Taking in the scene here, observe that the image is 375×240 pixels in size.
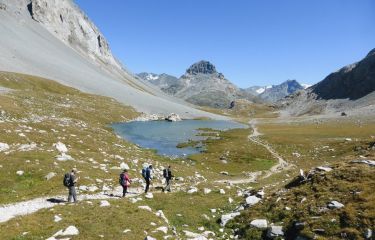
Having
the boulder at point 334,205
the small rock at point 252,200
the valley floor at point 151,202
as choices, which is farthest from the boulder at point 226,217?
the boulder at point 334,205

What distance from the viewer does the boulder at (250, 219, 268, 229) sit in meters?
23.1

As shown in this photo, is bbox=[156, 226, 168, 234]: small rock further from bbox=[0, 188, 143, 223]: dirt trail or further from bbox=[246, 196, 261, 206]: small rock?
bbox=[0, 188, 143, 223]: dirt trail

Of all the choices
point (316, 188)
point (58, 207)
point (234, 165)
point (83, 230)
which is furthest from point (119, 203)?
point (234, 165)

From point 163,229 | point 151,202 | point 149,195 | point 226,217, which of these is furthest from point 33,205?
point 226,217

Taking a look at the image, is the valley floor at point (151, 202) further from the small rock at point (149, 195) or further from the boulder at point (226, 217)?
the small rock at point (149, 195)

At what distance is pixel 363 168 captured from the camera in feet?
84.9

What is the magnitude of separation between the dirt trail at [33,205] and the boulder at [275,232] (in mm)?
15597

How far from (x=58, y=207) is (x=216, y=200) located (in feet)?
41.5

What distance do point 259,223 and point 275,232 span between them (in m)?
1.72

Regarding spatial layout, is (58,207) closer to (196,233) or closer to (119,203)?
(119,203)

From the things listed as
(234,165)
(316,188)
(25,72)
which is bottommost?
(234,165)

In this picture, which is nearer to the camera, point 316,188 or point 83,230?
point 83,230

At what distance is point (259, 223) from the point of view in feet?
76.8

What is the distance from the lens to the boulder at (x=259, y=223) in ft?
75.9
